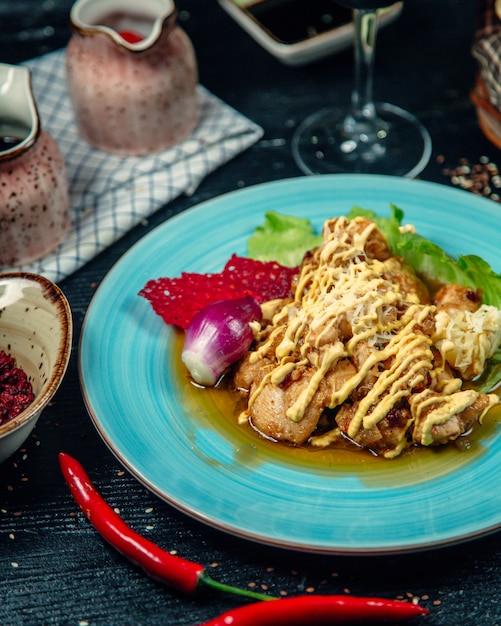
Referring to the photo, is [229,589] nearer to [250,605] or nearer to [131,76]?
[250,605]

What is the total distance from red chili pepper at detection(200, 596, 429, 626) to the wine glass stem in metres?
2.27

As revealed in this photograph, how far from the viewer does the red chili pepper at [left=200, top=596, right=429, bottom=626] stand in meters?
2.13

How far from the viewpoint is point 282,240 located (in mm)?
3070

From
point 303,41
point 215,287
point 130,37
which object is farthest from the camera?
point 303,41

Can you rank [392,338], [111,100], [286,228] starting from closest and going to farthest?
[392,338] < [286,228] < [111,100]

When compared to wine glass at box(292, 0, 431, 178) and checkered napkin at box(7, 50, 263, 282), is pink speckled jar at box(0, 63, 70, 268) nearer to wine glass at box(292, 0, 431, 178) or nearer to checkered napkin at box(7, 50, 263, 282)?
checkered napkin at box(7, 50, 263, 282)

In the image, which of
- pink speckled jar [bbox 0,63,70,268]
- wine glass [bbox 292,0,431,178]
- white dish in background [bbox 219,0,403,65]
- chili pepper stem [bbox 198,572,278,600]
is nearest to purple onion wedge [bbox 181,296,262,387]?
chili pepper stem [bbox 198,572,278,600]

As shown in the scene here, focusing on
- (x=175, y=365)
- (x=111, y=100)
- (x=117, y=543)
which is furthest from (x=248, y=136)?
(x=117, y=543)

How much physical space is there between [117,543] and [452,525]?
91cm

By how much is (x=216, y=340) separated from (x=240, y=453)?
379 millimetres

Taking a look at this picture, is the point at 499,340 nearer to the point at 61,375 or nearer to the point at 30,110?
the point at 61,375

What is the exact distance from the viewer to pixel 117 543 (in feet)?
7.63

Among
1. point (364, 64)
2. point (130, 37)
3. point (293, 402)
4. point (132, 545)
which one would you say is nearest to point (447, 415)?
point (293, 402)

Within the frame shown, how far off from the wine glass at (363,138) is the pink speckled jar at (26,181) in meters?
1.13
